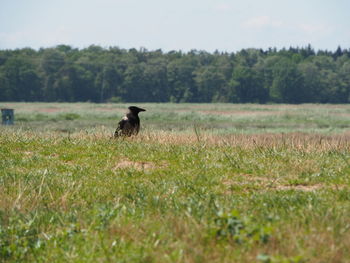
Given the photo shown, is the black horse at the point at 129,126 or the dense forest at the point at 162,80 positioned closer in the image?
the black horse at the point at 129,126

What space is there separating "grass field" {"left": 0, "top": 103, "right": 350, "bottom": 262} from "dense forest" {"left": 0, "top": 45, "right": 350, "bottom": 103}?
113 meters

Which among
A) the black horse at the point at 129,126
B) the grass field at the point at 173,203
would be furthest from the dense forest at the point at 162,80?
the grass field at the point at 173,203

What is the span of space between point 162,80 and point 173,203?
134 meters

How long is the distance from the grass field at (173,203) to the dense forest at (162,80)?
4456 inches

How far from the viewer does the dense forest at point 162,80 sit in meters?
128

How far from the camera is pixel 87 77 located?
133m

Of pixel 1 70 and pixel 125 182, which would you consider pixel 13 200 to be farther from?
pixel 1 70

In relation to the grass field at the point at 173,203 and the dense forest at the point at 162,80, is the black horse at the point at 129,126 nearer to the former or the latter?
the grass field at the point at 173,203

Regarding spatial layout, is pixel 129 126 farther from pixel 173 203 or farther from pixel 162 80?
pixel 162 80

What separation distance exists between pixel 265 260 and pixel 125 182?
4.94 m

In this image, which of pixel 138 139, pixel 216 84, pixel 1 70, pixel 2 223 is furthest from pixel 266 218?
pixel 216 84

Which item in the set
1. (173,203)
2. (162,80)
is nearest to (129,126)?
(173,203)

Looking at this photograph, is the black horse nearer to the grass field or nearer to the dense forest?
the grass field

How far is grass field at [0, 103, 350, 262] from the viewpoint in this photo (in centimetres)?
660
